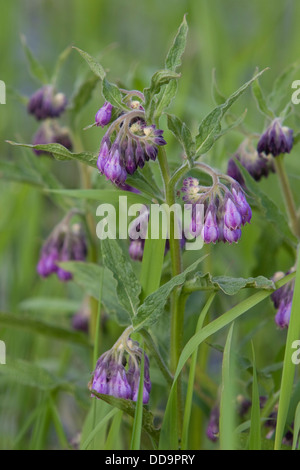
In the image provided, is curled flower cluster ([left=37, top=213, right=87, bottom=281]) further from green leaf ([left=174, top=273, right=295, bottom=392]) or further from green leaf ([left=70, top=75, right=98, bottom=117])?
green leaf ([left=174, top=273, right=295, bottom=392])

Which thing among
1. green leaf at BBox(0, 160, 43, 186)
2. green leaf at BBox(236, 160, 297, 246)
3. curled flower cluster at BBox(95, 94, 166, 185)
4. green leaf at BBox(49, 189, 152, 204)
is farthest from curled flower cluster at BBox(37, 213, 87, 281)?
curled flower cluster at BBox(95, 94, 166, 185)

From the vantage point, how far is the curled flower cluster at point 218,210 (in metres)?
1.66

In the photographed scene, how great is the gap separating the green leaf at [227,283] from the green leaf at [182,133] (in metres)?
0.31

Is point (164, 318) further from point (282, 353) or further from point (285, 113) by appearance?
point (285, 113)

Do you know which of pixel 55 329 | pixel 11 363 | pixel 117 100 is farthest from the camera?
pixel 55 329

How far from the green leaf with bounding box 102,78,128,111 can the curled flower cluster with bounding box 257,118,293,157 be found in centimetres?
63

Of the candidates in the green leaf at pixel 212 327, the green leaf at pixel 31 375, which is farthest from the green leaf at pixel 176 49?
the green leaf at pixel 31 375

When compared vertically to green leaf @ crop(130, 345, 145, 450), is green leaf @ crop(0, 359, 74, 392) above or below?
above

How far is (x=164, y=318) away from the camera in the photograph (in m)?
2.18

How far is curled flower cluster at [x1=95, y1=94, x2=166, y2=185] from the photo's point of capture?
Result: 1609 mm

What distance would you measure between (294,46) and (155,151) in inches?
→ 110

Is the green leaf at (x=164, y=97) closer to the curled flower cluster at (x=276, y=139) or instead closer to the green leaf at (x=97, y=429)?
the curled flower cluster at (x=276, y=139)

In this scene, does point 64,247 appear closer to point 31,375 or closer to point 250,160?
point 31,375
